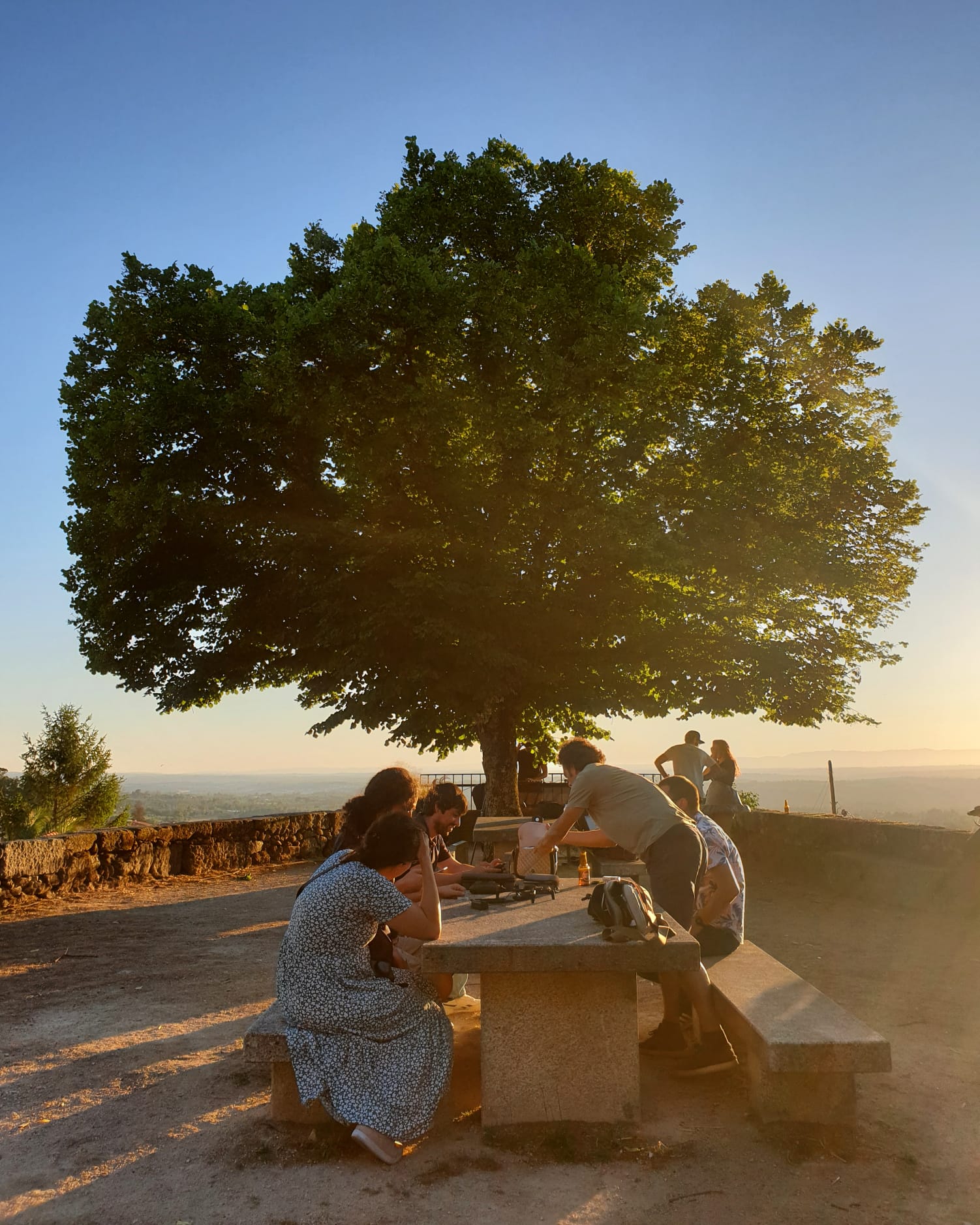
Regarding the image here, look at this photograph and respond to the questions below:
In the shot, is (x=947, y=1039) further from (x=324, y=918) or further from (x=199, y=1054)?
(x=199, y=1054)

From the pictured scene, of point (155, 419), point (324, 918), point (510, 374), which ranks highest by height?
point (510, 374)

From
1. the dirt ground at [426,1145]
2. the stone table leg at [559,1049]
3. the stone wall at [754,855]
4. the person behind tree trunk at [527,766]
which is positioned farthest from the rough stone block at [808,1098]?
the person behind tree trunk at [527,766]

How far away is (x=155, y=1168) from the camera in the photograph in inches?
142

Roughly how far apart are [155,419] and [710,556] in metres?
9.39

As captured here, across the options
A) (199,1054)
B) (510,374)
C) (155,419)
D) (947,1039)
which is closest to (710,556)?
(510,374)

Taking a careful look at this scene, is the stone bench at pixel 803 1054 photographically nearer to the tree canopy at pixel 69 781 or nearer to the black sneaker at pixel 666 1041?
the black sneaker at pixel 666 1041

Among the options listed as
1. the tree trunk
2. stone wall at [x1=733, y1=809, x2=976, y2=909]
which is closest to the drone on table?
stone wall at [x1=733, y1=809, x2=976, y2=909]

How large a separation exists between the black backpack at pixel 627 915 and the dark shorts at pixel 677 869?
61 cm

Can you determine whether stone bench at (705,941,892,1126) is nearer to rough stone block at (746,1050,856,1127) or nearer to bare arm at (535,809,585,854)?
rough stone block at (746,1050,856,1127)

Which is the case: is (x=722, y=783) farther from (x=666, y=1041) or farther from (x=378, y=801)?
(x=378, y=801)

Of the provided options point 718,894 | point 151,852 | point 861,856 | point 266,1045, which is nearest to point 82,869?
point 151,852

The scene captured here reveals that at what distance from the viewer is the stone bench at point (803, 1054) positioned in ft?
12.2

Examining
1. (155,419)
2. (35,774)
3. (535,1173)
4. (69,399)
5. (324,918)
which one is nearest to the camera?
(535,1173)

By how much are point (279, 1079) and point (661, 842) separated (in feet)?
7.53
